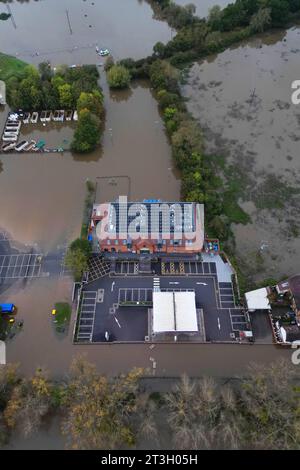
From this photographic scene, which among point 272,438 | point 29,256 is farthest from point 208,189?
point 272,438

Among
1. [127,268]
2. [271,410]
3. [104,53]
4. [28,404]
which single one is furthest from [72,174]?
[271,410]

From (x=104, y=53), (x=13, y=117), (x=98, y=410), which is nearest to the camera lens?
(x=98, y=410)

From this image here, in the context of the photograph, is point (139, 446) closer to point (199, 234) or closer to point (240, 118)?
point (199, 234)

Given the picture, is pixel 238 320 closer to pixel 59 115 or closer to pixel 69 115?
pixel 69 115

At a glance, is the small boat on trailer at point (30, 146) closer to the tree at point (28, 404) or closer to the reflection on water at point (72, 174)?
the reflection on water at point (72, 174)

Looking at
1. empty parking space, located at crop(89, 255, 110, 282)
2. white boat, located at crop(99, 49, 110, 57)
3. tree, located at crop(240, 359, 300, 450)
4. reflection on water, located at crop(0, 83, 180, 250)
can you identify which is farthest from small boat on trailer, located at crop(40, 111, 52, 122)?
tree, located at crop(240, 359, 300, 450)

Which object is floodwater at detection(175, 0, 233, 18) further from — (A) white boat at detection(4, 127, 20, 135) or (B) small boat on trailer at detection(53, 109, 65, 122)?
(A) white boat at detection(4, 127, 20, 135)

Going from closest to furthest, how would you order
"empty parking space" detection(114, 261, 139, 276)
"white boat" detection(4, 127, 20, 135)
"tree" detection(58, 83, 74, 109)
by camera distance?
"empty parking space" detection(114, 261, 139, 276)
"white boat" detection(4, 127, 20, 135)
"tree" detection(58, 83, 74, 109)

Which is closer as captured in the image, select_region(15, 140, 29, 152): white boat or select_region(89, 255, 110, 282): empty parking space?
select_region(89, 255, 110, 282): empty parking space
